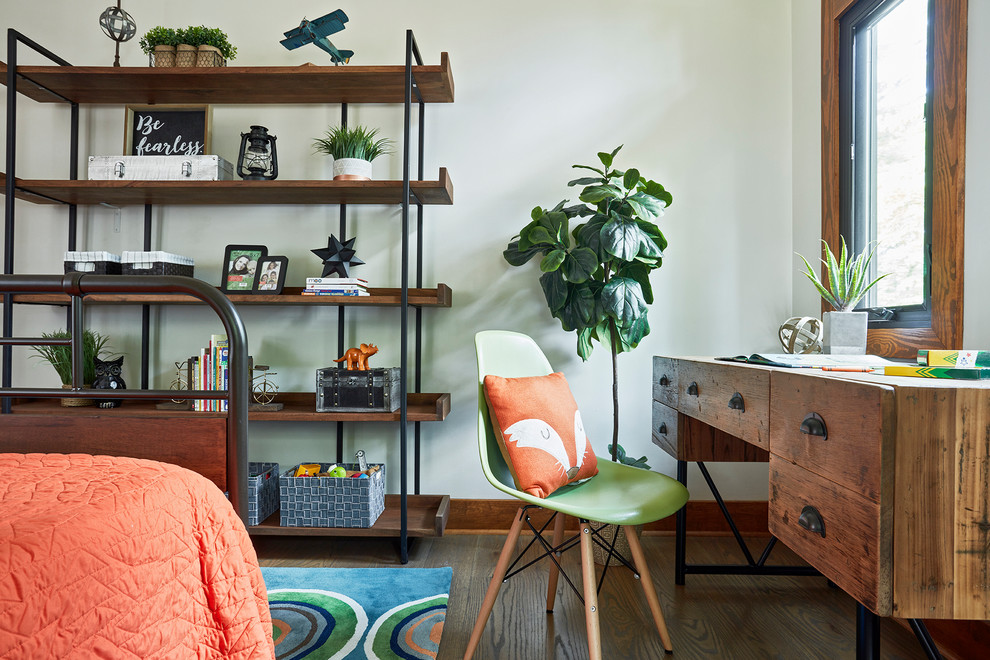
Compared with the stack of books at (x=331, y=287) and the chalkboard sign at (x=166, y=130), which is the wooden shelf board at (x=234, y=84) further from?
the stack of books at (x=331, y=287)

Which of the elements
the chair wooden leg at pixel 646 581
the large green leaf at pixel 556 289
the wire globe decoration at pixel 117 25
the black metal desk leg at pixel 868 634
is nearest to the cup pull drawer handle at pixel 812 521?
the black metal desk leg at pixel 868 634

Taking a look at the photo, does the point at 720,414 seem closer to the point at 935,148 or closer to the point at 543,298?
the point at 935,148

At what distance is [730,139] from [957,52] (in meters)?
1.02

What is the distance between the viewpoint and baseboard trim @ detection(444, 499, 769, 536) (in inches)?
99.5

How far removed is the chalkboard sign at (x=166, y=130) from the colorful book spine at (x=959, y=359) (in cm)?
258

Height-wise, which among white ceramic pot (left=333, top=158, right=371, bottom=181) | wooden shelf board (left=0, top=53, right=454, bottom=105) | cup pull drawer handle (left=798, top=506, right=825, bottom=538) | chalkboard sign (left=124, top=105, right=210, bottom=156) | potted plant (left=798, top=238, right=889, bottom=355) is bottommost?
cup pull drawer handle (left=798, top=506, right=825, bottom=538)

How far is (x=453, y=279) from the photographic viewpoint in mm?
2598

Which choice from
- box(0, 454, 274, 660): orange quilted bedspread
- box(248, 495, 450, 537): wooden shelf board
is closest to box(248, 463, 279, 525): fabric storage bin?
box(248, 495, 450, 537): wooden shelf board

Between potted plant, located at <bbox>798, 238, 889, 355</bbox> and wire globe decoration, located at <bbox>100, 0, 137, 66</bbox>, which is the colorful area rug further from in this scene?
wire globe decoration, located at <bbox>100, 0, 137, 66</bbox>

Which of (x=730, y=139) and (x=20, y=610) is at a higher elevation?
(x=730, y=139)

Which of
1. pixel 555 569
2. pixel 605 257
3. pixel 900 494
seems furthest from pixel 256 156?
pixel 900 494

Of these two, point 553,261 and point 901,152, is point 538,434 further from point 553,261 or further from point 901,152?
point 901,152

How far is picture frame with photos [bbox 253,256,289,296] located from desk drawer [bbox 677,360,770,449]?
1.57m

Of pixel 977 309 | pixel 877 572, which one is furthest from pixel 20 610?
pixel 977 309
